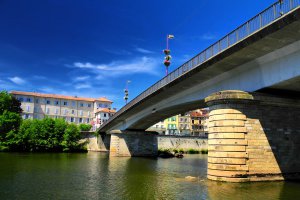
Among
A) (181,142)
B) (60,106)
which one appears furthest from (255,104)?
(60,106)

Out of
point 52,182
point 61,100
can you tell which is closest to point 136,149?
point 52,182

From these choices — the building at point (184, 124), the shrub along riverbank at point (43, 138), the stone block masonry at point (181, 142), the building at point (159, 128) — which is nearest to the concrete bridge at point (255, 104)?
the shrub along riverbank at point (43, 138)

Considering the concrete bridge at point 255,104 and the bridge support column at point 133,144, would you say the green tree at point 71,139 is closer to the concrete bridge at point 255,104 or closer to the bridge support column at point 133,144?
the bridge support column at point 133,144

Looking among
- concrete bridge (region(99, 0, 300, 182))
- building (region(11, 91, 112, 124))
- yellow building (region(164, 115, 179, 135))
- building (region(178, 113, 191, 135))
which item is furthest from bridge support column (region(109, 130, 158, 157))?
building (region(178, 113, 191, 135))

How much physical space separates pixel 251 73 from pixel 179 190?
466 inches

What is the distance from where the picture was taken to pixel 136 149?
64812mm

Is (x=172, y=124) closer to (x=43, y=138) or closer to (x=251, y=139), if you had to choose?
(x=43, y=138)

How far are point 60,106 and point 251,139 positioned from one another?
110 meters

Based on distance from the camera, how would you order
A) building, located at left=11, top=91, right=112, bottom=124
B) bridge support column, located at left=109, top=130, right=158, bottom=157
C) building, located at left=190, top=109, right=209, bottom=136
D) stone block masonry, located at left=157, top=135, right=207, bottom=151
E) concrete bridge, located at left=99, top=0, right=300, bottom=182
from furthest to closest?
building, located at left=190, top=109, right=209, bottom=136 < building, located at left=11, top=91, right=112, bottom=124 < stone block masonry, located at left=157, top=135, right=207, bottom=151 < bridge support column, located at left=109, top=130, right=158, bottom=157 < concrete bridge, located at left=99, top=0, right=300, bottom=182

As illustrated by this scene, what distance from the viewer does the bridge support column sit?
63906 millimetres

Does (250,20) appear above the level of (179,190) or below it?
above

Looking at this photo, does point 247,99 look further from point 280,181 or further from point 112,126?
point 112,126

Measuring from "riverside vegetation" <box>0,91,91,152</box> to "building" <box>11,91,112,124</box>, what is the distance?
3620cm

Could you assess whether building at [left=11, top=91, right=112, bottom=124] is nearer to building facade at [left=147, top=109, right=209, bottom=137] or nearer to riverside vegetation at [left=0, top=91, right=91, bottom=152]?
building facade at [left=147, top=109, right=209, bottom=137]
